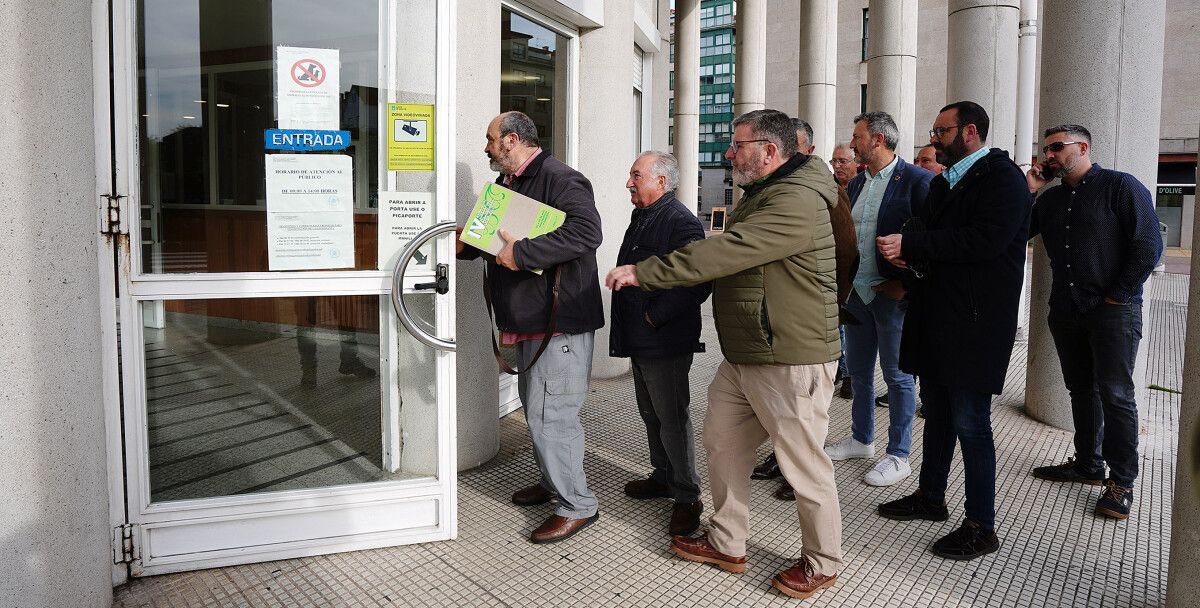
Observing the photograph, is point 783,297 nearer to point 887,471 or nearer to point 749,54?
point 887,471

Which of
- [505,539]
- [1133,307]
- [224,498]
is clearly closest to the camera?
[224,498]

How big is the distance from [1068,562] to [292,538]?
3.33m

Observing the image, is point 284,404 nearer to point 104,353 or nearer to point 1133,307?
point 104,353

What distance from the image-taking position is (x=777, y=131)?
3098 millimetres

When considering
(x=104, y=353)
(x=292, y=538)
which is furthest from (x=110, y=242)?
(x=292, y=538)

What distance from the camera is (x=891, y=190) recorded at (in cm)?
448

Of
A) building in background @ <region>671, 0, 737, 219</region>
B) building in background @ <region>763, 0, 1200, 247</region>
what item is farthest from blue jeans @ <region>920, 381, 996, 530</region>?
building in background @ <region>671, 0, 737, 219</region>

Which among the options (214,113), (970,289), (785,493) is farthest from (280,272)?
(970,289)

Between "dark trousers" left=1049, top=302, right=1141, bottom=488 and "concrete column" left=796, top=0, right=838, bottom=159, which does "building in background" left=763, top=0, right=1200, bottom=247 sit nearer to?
"concrete column" left=796, top=0, right=838, bottom=159

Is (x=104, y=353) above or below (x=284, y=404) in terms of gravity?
above

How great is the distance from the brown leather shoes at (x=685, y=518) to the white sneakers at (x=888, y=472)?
3.90ft

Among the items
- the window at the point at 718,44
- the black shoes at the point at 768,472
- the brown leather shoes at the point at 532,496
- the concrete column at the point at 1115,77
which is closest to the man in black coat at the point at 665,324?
the brown leather shoes at the point at 532,496

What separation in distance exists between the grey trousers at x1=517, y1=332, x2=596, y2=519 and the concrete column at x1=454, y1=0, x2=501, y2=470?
83 centimetres

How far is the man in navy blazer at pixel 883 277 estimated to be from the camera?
14.5ft
